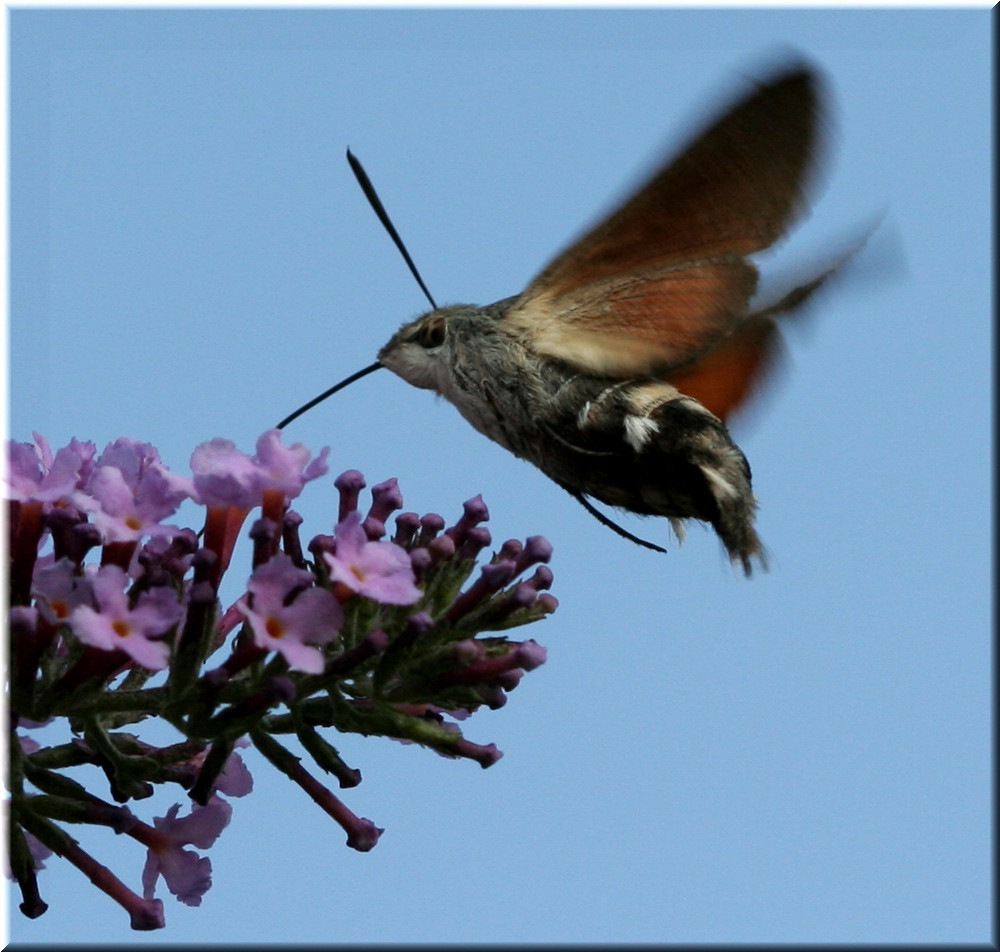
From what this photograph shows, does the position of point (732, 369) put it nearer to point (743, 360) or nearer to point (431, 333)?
point (743, 360)

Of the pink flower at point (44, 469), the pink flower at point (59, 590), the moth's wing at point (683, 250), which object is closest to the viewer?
the pink flower at point (59, 590)

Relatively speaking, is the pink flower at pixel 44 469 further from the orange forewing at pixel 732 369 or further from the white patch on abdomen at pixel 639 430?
the orange forewing at pixel 732 369

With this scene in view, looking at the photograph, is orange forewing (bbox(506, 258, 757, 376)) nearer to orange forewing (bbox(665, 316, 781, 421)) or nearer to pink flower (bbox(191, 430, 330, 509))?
orange forewing (bbox(665, 316, 781, 421))

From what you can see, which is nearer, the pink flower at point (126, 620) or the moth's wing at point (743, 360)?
the pink flower at point (126, 620)

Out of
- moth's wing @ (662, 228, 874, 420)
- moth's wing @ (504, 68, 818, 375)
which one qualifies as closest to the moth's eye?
moth's wing @ (504, 68, 818, 375)

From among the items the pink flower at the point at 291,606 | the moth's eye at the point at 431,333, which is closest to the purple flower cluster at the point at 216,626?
the pink flower at the point at 291,606

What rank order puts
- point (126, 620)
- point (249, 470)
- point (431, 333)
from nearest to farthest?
point (126, 620) < point (249, 470) < point (431, 333)

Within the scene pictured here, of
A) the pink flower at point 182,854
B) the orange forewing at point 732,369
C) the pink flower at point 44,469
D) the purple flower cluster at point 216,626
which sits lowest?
the pink flower at point 182,854

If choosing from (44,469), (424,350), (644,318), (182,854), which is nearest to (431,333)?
(424,350)
